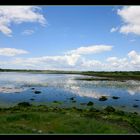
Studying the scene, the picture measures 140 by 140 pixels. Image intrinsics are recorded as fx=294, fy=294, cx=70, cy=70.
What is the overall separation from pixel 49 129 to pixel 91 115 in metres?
1.57

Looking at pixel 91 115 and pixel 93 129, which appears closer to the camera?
pixel 93 129

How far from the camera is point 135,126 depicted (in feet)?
17.5
